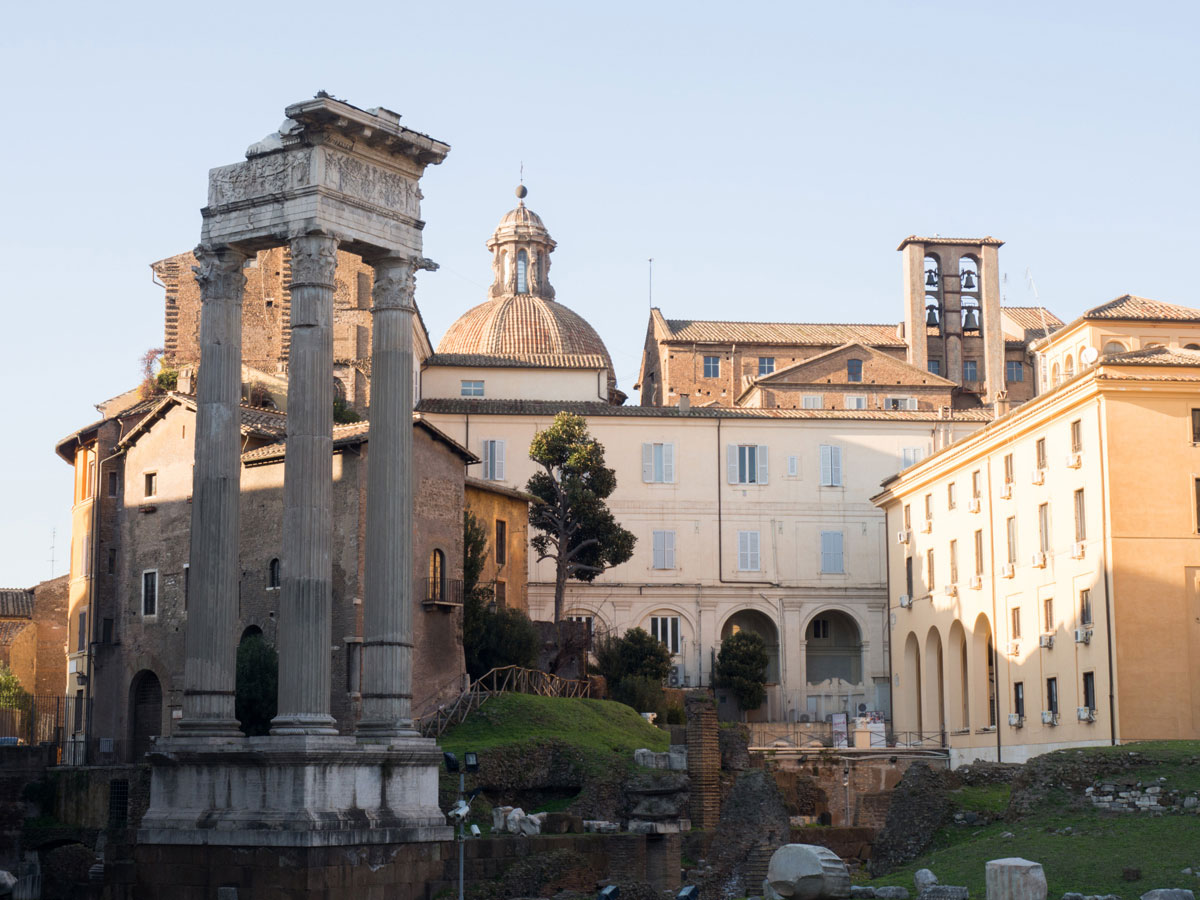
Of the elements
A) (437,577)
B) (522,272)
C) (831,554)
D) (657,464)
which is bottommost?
(437,577)

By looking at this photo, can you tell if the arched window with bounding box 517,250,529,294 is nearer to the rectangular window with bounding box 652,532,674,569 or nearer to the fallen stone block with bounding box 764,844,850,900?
the rectangular window with bounding box 652,532,674,569

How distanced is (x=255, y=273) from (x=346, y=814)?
1589 inches

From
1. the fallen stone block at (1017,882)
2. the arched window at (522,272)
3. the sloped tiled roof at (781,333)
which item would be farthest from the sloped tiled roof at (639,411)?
the fallen stone block at (1017,882)

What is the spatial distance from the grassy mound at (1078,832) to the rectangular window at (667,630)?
3338 centimetres

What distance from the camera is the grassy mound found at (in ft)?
72.3

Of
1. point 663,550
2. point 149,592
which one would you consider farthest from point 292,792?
point 663,550

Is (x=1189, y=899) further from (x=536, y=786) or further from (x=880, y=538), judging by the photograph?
(x=880, y=538)

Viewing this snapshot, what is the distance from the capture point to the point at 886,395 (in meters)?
72.6

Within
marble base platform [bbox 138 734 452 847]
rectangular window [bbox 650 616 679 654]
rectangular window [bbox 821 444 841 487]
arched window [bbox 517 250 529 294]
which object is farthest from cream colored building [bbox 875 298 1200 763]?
arched window [bbox 517 250 529 294]

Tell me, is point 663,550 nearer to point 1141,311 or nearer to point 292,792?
point 1141,311

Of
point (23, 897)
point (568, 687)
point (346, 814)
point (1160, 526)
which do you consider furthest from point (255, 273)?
point (346, 814)

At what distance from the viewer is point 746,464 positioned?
65.1 m

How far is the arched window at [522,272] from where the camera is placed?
3282 inches

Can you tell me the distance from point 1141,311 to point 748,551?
17442 mm
